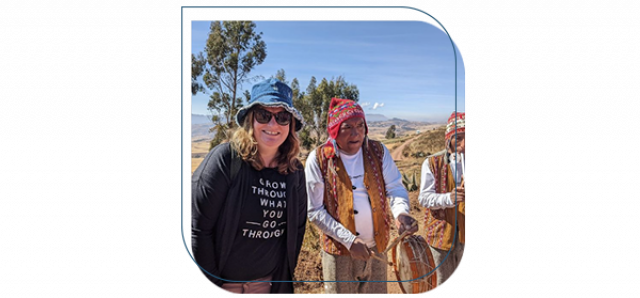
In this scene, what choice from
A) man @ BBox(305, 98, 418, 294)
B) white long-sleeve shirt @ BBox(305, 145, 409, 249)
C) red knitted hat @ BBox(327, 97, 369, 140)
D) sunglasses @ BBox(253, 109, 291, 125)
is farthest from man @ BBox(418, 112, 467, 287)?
sunglasses @ BBox(253, 109, 291, 125)

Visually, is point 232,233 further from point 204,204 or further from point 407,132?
point 407,132

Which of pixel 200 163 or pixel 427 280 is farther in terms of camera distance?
pixel 427 280

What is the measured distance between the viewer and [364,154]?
3.15m

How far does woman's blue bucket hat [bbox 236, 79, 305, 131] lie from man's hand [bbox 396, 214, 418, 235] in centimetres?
85

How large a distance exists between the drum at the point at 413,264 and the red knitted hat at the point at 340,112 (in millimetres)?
697

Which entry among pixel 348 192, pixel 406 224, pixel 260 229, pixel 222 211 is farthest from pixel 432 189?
pixel 222 211

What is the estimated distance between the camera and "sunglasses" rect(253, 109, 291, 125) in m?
3.04

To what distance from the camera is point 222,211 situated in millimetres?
3064

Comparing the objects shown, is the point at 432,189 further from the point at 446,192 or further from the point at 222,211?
the point at 222,211

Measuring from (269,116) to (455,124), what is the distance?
3.41 ft

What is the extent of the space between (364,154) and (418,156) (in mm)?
310

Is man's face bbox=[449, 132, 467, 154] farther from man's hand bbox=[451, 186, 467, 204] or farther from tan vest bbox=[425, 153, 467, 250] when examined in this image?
man's hand bbox=[451, 186, 467, 204]

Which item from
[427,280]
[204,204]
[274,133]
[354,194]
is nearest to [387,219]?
[354,194]

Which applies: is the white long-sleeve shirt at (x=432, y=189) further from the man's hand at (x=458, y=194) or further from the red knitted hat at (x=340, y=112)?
the red knitted hat at (x=340, y=112)
